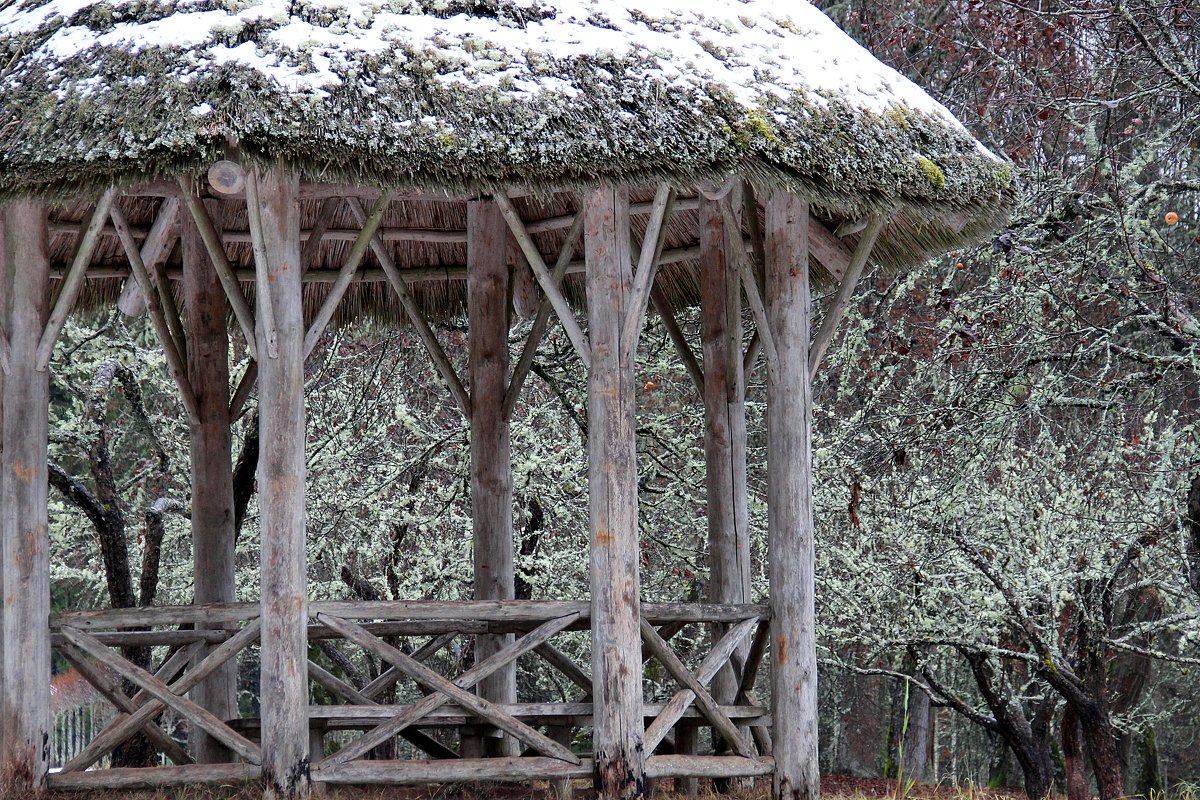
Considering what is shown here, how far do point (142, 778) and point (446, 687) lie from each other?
A: 169 centimetres

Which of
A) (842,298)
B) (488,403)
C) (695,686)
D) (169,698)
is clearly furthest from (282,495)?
(842,298)

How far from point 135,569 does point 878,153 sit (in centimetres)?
1084

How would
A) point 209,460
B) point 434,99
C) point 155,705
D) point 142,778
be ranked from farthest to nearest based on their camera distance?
point 209,460 < point 155,705 < point 142,778 < point 434,99

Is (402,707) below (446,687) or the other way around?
below

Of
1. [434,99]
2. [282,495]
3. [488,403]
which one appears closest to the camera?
[434,99]

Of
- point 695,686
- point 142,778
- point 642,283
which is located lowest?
point 142,778

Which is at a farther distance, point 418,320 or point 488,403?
point 418,320

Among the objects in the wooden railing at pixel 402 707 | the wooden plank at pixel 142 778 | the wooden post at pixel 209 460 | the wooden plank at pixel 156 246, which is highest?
the wooden plank at pixel 156 246

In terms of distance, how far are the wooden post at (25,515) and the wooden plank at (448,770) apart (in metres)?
1.59

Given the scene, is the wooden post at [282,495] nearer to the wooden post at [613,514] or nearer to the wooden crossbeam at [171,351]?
the wooden post at [613,514]

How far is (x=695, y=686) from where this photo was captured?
753cm

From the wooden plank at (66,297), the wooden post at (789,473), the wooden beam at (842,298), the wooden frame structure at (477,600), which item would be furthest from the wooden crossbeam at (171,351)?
the wooden beam at (842,298)

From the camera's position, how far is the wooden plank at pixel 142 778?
7.13m

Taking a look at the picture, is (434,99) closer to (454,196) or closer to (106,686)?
(454,196)
